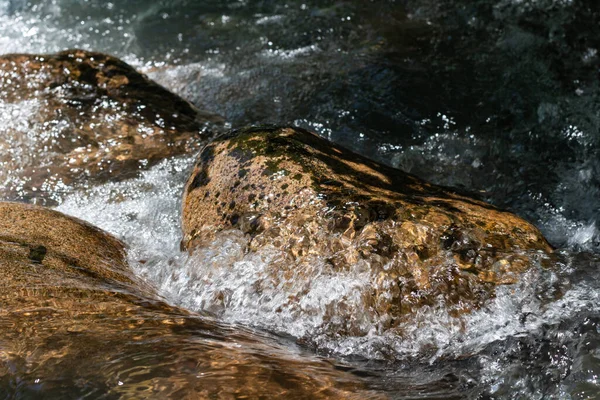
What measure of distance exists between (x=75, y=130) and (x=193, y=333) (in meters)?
2.71

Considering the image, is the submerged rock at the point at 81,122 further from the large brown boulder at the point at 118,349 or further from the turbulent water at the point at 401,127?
the large brown boulder at the point at 118,349

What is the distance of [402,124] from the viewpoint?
17.3 feet

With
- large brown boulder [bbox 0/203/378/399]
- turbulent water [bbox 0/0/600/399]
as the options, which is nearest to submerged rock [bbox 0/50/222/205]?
turbulent water [bbox 0/0/600/399]

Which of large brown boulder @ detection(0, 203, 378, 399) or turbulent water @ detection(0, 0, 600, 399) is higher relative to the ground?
turbulent water @ detection(0, 0, 600, 399)

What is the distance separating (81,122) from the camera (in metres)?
4.86

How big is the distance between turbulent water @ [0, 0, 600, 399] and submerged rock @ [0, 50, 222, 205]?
0.08m

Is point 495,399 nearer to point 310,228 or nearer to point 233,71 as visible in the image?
point 310,228

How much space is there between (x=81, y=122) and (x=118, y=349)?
287 centimetres

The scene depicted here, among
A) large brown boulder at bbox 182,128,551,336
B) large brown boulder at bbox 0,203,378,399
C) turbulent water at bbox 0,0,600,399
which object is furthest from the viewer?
large brown boulder at bbox 182,128,551,336

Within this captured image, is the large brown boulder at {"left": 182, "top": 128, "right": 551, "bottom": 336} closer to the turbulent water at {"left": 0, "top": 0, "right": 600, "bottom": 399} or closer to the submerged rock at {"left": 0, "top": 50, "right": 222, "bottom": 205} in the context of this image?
the turbulent water at {"left": 0, "top": 0, "right": 600, "bottom": 399}

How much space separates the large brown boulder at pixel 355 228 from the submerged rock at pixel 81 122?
119cm

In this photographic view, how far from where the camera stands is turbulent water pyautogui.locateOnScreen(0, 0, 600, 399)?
2.79 metres

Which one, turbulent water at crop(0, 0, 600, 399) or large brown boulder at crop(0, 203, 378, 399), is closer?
large brown boulder at crop(0, 203, 378, 399)

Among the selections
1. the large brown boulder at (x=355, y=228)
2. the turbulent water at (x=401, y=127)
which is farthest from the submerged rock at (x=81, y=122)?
the large brown boulder at (x=355, y=228)
